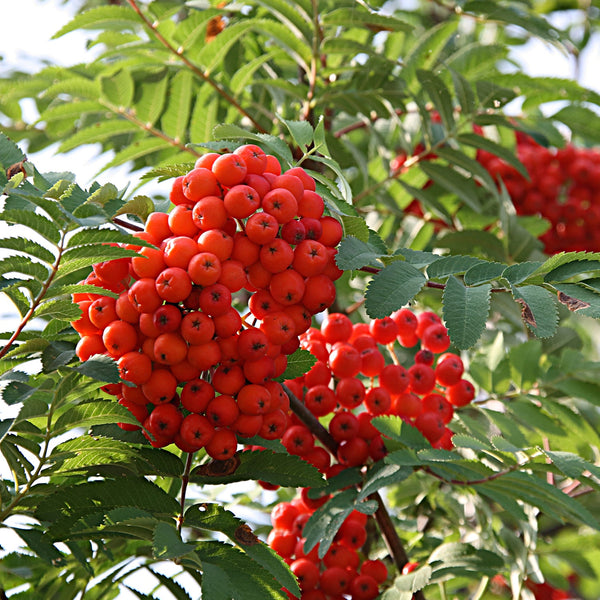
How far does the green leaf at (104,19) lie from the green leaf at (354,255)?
4.39ft

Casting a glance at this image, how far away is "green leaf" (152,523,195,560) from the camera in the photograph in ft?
4.25

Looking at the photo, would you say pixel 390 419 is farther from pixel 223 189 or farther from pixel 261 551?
pixel 223 189

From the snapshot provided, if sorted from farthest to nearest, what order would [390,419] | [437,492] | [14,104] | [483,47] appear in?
[14,104]
[483,47]
[437,492]
[390,419]

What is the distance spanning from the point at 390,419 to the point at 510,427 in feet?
1.67

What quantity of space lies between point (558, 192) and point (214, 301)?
8.46ft

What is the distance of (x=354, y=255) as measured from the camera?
1481 mm

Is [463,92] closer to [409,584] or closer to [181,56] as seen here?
[181,56]

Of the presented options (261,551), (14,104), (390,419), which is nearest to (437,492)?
(390,419)

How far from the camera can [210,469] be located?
1.57m

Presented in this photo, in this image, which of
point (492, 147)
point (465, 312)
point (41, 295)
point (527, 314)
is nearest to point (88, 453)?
point (41, 295)

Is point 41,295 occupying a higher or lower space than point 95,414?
higher

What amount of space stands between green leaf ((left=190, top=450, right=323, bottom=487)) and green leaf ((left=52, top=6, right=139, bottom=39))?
151 cm

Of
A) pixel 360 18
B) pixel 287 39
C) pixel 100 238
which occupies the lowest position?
pixel 100 238

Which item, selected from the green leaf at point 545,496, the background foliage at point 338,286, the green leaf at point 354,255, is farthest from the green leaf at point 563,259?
the green leaf at point 545,496
